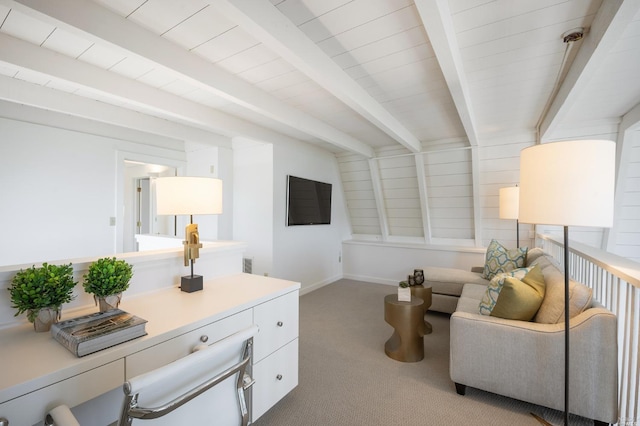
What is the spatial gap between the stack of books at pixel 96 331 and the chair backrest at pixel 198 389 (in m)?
0.37

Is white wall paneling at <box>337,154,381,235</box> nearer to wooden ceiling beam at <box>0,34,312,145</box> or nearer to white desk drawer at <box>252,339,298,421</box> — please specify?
wooden ceiling beam at <box>0,34,312,145</box>

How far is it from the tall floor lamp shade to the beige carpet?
0.92m

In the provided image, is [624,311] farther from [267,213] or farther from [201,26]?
[267,213]

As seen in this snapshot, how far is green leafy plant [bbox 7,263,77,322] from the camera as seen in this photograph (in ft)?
3.59

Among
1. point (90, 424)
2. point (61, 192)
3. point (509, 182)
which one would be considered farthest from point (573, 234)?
point (61, 192)

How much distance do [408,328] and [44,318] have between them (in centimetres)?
225

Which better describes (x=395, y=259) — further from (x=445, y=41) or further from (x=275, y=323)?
(x=445, y=41)

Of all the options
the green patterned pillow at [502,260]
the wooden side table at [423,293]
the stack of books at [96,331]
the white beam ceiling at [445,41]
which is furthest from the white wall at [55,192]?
the green patterned pillow at [502,260]

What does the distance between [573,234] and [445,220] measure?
1.49 metres

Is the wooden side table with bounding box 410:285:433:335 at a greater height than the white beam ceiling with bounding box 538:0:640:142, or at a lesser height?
lesser

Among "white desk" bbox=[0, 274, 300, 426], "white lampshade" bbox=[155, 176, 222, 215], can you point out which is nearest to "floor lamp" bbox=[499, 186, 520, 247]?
"white desk" bbox=[0, 274, 300, 426]

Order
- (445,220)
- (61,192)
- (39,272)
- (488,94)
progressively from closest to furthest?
1. (39,272)
2. (488,94)
3. (61,192)
4. (445,220)

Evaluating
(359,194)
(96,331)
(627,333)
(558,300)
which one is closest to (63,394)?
(96,331)

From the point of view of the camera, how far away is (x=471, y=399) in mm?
1903
